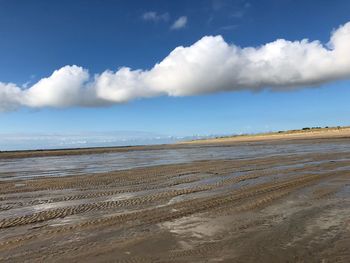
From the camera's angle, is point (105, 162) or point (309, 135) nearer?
point (105, 162)

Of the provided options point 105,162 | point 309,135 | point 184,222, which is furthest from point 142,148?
point 184,222

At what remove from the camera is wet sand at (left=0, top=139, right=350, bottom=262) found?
264 inches

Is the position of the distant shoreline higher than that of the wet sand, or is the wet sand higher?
the distant shoreline

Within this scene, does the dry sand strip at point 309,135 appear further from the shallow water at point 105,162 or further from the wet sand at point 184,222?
the wet sand at point 184,222

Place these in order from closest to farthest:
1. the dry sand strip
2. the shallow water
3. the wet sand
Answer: the wet sand
the shallow water
the dry sand strip

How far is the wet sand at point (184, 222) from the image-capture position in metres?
6.71

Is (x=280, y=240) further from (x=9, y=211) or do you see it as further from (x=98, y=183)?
(x=98, y=183)

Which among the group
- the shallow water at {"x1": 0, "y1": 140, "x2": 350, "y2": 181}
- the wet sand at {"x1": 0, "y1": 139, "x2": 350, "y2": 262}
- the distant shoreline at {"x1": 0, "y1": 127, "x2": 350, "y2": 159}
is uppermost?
the distant shoreline at {"x1": 0, "y1": 127, "x2": 350, "y2": 159}

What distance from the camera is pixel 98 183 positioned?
16.9m

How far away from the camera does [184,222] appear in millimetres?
8781

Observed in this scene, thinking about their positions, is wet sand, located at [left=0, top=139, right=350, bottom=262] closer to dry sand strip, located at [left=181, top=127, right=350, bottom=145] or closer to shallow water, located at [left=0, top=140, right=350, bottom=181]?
shallow water, located at [left=0, top=140, right=350, bottom=181]

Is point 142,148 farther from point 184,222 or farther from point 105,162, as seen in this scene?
point 184,222

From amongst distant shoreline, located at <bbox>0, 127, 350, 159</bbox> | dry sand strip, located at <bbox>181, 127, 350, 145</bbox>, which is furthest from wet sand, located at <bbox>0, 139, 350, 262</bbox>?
dry sand strip, located at <bbox>181, 127, 350, 145</bbox>

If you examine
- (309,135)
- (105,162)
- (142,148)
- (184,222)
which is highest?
(309,135)
